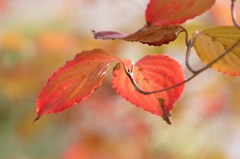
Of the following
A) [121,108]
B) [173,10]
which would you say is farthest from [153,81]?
[121,108]

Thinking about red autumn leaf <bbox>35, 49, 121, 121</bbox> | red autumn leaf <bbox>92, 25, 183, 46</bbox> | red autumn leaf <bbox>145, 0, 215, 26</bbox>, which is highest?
red autumn leaf <bbox>145, 0, 215, 26</bbox>

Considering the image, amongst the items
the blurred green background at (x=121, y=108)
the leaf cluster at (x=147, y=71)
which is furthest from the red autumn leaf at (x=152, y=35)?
the blurred green background at (x=121, y=108)

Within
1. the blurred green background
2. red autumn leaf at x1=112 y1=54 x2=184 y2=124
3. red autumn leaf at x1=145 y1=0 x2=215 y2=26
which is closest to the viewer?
red autumn leaf at x1=145 y1=0 x2=215 y2=26

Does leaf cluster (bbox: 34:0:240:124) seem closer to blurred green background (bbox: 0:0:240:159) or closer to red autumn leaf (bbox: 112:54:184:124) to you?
red autumn leaf (bbox: 112:54:184:124)

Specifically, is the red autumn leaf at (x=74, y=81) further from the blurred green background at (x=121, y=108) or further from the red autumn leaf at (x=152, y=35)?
the blurred green background at (x=121, y=108)

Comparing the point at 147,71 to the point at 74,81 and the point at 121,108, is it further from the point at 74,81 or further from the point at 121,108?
the point at 121,108

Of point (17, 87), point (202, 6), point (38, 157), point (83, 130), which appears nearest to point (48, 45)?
point (17, 87)

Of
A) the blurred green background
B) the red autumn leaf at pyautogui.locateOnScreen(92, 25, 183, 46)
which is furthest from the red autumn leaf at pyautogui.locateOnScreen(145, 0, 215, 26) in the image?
the blurred green background
